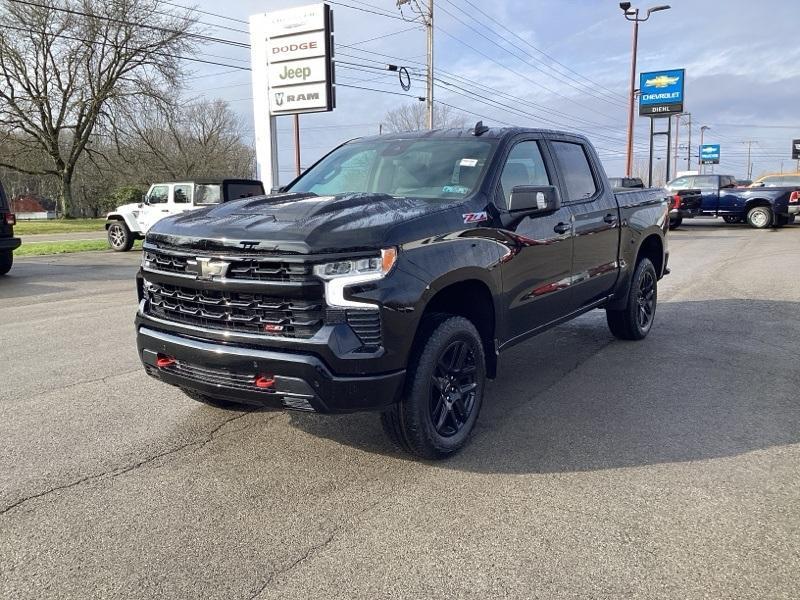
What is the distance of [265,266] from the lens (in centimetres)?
322

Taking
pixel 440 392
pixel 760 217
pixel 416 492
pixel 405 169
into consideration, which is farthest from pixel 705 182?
pixel 416 492

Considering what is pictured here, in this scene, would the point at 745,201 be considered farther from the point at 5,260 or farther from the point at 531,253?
the point at 5,260

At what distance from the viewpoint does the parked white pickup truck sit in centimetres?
1669

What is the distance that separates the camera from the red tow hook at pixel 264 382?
320cm

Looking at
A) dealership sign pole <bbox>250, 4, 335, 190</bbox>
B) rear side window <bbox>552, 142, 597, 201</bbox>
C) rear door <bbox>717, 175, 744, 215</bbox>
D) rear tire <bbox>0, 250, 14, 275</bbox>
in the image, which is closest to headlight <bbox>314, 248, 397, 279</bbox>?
rear side window <bbox>552, 142, 597, 201</bbox>

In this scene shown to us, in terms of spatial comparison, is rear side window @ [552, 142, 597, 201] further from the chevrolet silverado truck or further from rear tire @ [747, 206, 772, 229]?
rear tire @ [747, 206, 772, 229]

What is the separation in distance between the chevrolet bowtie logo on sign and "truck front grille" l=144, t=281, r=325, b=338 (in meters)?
0.09

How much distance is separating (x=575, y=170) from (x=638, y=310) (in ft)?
6.31

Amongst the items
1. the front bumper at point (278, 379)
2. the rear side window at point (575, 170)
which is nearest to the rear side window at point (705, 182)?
the rear side window at point (575, 170)

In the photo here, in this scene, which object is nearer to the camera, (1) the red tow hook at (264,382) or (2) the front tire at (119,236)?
(1) the red tow hook at (264,382)

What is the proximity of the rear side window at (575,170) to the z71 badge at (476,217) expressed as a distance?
4.66ft

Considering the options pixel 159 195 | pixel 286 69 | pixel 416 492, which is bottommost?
pixel 416 492

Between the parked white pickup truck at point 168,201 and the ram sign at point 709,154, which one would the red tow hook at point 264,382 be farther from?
the ram sign at point 709,154

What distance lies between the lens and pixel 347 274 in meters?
3.17
